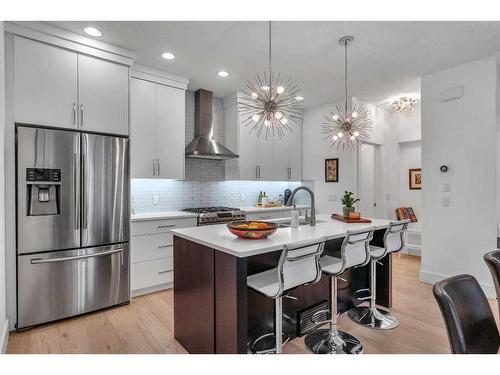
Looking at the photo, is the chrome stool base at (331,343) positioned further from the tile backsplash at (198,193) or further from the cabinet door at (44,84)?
the cabinet door at (44,84)

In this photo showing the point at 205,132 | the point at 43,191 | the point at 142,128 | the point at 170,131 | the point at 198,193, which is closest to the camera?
the point at 43,191

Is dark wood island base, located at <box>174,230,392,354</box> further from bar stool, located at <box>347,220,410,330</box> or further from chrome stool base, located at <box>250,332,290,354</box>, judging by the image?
bar stool, located at <box>347,220,410,330</box>

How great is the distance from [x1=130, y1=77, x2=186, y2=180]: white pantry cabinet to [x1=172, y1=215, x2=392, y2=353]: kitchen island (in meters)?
1.66

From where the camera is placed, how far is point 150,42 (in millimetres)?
2980

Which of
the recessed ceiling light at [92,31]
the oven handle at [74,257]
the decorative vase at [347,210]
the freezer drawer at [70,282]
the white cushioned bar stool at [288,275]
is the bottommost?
the freezer drawer at [70,282]

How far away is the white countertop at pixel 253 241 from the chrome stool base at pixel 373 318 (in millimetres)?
864

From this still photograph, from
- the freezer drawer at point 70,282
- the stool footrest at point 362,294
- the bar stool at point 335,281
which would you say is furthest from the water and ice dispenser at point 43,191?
the stool footrest at point 362,294

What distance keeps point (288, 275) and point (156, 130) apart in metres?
2.77

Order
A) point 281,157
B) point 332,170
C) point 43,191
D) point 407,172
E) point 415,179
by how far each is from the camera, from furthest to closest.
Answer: point 407,172 → point 415,179 → point 281,157 → point 332,170 → point 43,191

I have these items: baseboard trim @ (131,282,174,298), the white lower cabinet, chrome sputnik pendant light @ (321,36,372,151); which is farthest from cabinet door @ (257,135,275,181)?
baseboard trim @ (131,282,174,298)

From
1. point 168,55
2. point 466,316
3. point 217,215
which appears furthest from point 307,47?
point 466,316

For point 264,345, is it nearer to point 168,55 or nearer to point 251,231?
point 251,231

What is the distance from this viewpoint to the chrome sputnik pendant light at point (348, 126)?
3.42 meters

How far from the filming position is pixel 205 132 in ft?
14.6
